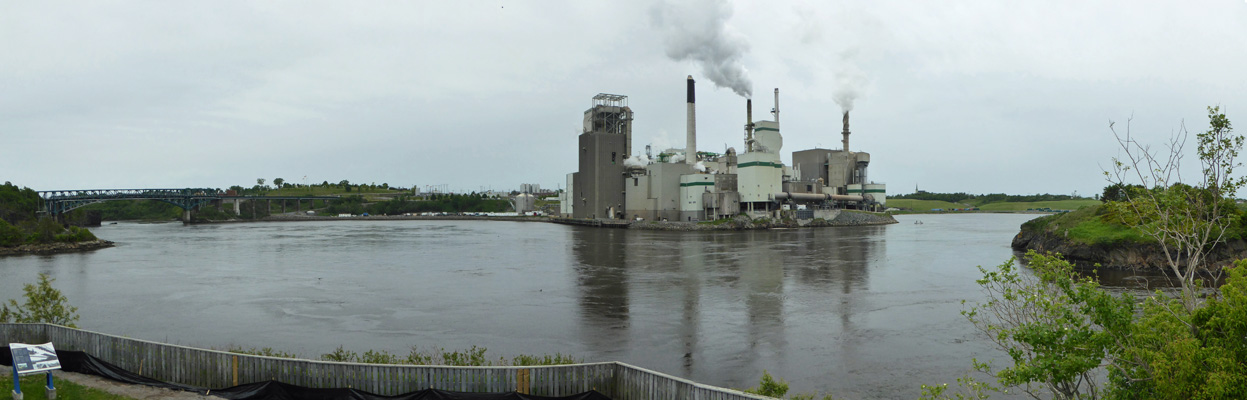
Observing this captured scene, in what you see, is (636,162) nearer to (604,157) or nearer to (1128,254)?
(604,157)

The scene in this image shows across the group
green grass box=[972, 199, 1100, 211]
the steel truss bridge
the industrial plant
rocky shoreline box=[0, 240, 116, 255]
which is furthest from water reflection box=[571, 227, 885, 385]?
green grass box=[972, 199, 1100, 211]

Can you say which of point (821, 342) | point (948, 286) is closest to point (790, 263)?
point (948, 286)

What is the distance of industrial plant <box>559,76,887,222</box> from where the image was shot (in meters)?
77.9

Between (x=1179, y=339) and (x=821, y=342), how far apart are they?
10.3 m

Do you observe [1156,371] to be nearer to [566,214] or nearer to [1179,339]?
[1179,339]

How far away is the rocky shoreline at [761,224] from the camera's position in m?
72.9

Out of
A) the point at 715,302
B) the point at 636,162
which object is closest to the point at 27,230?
the point at 715,302

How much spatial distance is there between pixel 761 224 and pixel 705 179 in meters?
8.98

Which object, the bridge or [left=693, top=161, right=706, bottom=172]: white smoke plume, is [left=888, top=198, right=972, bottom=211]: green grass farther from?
the bridge

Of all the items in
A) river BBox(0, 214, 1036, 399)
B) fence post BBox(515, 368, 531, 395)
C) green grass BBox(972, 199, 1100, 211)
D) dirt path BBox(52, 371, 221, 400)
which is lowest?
river BBox(0, 214, 1036, 399)

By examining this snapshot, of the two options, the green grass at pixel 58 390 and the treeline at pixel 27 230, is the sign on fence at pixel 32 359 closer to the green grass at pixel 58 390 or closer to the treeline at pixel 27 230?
the green grass at pixel 58 390

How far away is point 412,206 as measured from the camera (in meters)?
150

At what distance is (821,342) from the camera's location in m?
15.9

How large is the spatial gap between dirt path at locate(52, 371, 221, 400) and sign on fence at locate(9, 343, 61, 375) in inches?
32.5
